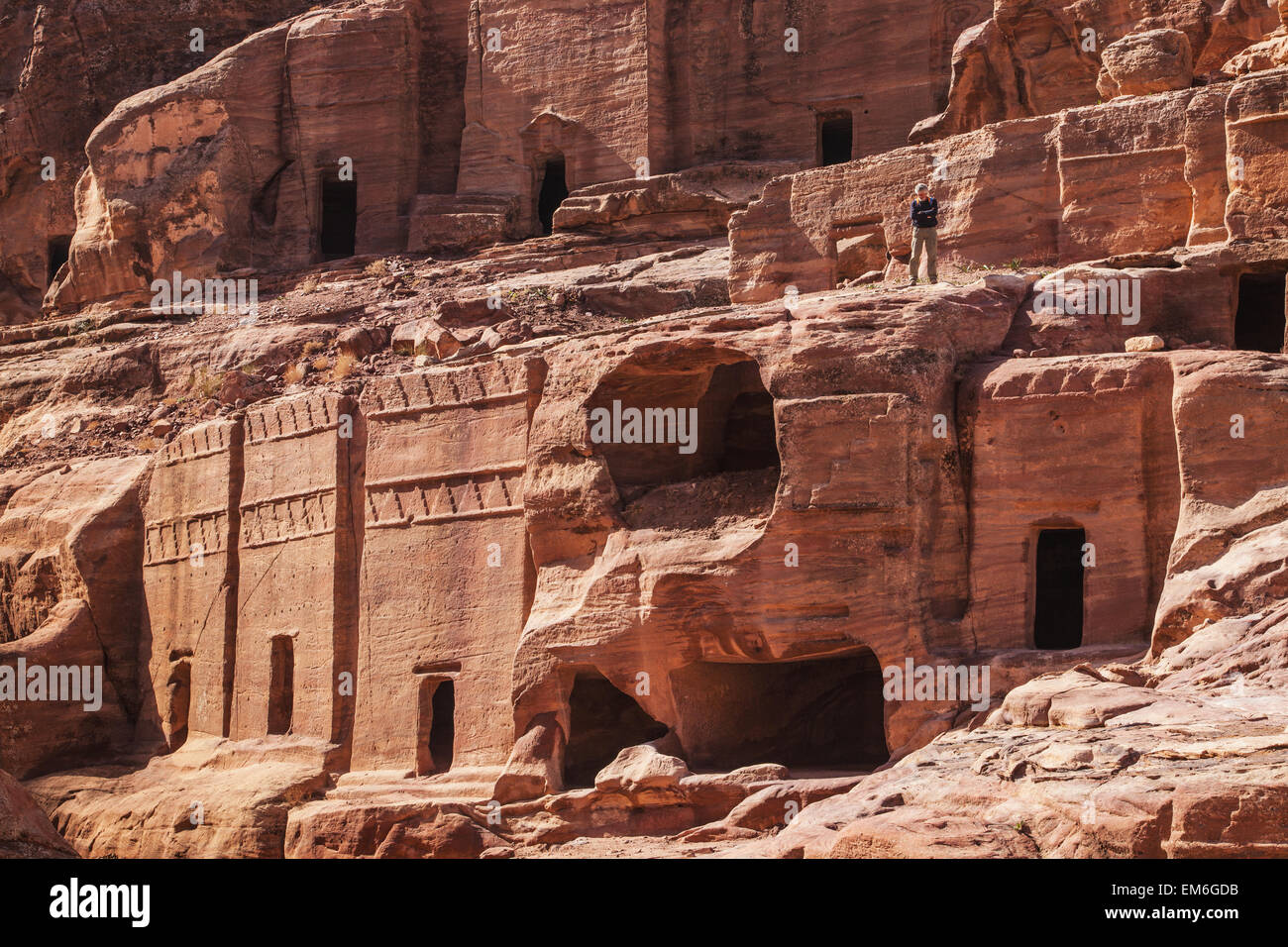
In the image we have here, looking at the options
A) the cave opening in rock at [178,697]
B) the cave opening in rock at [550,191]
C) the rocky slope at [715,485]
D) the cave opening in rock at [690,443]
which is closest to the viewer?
the rocky slope at [715,485]

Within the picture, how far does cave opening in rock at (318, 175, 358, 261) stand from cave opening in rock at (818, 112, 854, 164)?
29.6 feet

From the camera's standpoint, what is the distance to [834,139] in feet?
115

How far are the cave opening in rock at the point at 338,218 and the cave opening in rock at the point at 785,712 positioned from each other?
16.8 metres

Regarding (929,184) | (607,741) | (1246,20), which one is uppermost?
(1246,20)

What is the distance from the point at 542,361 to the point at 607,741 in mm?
4637

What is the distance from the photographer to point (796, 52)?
34281mm

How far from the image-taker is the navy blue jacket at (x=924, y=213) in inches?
947

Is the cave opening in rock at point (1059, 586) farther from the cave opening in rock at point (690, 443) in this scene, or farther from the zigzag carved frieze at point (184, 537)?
the zigzag carved frieze at point (184, 537)

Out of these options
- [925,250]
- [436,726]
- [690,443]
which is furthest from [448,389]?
[925,250]

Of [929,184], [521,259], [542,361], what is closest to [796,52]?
[521,259]

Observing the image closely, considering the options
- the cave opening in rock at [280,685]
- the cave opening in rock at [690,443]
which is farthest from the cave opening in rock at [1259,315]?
the cave opening in rock at [280,685]

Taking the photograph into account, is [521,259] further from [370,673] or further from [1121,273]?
[1121,273]

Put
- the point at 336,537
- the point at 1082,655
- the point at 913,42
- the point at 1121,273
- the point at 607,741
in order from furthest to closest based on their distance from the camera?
the point at 913,42
the point at 336,537
the point at 607,741
the point at 1121,273
the point at 1082,655

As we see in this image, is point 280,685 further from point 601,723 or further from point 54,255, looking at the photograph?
point 54,255
